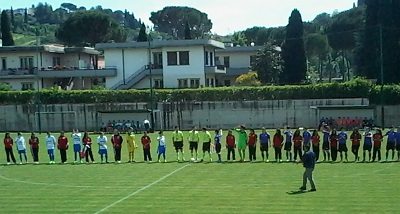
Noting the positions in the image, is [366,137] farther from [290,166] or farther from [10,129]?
[10,129]

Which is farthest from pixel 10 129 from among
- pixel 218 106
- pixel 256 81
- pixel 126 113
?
pixel 256 81

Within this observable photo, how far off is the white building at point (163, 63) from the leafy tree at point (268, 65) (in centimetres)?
435

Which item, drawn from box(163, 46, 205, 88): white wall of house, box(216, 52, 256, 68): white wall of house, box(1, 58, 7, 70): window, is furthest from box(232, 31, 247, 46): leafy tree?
box(1, 58, 7, 70): window

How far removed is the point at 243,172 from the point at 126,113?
26494 mm

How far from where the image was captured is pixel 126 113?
1993 inches

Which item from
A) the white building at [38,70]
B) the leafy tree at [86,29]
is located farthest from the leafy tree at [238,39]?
the white building at [38,70]

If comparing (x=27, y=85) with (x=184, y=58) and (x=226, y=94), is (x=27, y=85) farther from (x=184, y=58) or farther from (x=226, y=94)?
(x=226, y=94)

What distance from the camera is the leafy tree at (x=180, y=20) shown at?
122m

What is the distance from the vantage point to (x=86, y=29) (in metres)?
90.8

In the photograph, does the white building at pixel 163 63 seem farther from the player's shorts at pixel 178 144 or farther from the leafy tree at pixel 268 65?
the player's shorts at pixel 178 144

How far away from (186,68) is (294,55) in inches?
499

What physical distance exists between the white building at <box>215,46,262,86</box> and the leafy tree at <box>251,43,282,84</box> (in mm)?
4262

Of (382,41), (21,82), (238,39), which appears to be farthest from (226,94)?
(238,39)

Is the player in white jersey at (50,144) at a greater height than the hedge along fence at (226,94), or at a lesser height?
lesser
